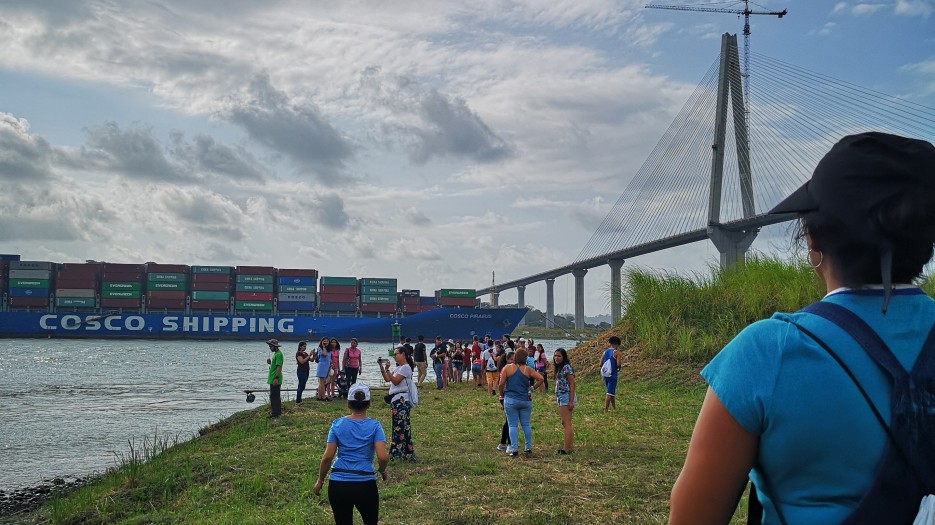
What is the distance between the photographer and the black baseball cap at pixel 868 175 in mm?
1535

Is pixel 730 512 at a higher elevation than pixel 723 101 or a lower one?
lower

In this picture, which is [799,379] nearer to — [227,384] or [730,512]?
[730,512]

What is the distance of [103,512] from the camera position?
395 inches

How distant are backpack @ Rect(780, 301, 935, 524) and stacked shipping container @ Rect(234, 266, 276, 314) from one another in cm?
9687

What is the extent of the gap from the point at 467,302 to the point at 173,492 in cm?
8821

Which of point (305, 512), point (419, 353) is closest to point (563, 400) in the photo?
point (305, 512)

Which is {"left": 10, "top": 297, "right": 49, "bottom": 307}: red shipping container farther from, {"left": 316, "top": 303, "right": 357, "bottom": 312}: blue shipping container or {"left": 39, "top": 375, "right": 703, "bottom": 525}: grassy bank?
{"left": 39, "top": 375, "right": 703, "bottom": 525}: grassy bank

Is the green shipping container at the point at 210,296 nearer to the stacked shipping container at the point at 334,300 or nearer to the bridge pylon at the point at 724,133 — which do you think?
the stacked shipping container at the point at 334,300

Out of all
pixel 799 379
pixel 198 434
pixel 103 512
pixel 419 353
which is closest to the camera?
pixel 799 379

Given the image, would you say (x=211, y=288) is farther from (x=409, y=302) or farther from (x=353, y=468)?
(x=353, y=468)

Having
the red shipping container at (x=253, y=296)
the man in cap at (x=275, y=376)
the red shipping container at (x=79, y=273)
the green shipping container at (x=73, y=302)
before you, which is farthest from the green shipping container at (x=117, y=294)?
the man in cap at (x=275, y=376)

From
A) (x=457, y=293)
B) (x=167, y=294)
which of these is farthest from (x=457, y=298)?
(x=167, y=294)

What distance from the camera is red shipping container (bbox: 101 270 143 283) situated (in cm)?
9169

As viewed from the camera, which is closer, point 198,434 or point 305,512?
point 305,512
